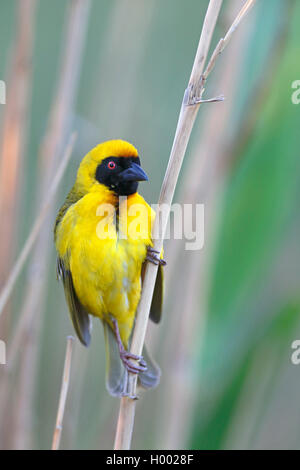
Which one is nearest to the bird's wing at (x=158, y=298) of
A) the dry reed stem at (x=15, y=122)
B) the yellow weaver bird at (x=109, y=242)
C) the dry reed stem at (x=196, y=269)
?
the yellow weaver bird at (x=109, y=242)

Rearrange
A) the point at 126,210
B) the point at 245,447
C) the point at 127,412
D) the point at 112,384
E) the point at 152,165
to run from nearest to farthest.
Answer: the point at 127,412
the point at 126,210
the point at 112,384
the point at 245,447
the point at 152,165

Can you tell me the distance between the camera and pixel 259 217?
1.66 meters

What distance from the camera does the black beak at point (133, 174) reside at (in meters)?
1.52

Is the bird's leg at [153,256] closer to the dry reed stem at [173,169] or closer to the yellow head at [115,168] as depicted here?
the dry reed stem at [173,169]

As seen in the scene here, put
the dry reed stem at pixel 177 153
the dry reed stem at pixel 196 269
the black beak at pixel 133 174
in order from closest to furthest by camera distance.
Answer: the dry reed stem at pixel 177 153 < the black beak at pixel 133 174 < the dry reed stem at pixel 196 269

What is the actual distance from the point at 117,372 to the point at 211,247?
517 mm

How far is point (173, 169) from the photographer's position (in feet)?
4.07

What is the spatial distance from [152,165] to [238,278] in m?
0.82

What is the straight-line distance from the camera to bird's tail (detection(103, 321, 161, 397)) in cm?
173

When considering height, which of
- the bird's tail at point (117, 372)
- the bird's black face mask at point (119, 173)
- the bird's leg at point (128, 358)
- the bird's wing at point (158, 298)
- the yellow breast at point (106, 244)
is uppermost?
the bird's black face mask at point (119, 173)

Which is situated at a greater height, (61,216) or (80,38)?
(80,38)

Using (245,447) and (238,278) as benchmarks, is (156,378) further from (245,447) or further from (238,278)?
(245,447)

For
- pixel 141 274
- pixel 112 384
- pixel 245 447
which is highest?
pixel 141 274
